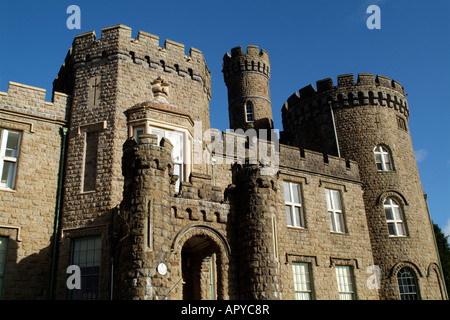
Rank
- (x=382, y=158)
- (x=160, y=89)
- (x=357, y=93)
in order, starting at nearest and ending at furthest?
(x=160, y=89), (x=382, y=158), (x=357, y=93)

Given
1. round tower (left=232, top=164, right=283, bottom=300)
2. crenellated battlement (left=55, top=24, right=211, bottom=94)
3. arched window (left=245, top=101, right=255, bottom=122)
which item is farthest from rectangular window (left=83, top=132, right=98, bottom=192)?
arched window (left=245, top=101, right=255, bottom=122)

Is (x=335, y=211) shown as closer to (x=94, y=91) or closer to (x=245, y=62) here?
(x=94, y=91)

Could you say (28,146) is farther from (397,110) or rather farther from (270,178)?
(397,110)

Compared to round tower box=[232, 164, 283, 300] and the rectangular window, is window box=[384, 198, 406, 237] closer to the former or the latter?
round tower box=[232, 164, 283, 300]

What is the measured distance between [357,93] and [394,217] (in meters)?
6.98

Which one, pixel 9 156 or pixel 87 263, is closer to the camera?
pixel 87 263

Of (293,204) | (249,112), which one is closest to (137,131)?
(293,204)

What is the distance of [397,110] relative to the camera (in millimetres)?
25062

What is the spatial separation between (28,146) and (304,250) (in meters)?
11.8

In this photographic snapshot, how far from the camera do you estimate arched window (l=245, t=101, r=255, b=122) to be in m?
33.6

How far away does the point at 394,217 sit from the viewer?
73.1ft

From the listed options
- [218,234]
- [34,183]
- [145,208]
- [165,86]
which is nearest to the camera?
[145,208]

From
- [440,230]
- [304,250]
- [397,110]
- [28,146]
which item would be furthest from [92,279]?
[440,230]

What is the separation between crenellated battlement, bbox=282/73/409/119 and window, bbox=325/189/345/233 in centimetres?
558
